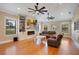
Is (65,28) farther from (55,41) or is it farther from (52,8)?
(52,8)

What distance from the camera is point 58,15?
2621 millimetres

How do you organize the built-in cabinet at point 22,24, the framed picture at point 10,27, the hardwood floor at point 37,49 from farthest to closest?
the built-in cabinet at point 22,24, the framed picture at point 10,27, the hardwood floor at point 37,49

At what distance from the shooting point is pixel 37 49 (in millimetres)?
→ 2535

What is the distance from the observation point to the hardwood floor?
8.17ft

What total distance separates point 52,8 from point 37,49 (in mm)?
1080

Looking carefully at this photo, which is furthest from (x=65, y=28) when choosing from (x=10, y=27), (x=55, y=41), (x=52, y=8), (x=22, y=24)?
(x=10, y=27)

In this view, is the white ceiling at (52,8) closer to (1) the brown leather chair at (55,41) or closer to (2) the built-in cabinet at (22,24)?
(2) the built-in cabinet at (22,24)

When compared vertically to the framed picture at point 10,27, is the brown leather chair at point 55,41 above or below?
below

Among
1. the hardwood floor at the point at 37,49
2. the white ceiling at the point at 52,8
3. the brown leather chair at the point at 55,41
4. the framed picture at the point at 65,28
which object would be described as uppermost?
the white ceiling at the point at 52,8

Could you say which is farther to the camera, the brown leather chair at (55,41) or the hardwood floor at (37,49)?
the brown leather chair at (55,41)

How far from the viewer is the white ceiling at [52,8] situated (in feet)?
8.17

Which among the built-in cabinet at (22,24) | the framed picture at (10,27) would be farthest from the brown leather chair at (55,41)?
the framed picture at (10,27)

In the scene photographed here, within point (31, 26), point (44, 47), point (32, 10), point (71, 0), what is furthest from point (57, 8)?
point (44, 47)

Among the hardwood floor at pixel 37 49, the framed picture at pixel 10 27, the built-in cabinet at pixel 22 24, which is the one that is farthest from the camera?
the built-in cabinet at pixel 22 24
